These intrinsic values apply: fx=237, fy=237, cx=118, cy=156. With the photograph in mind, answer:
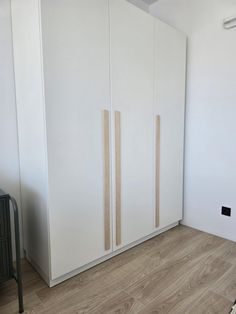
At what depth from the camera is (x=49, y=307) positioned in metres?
1.53

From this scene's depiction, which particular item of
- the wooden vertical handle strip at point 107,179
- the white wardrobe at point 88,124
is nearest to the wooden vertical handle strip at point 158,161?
the white wardrobe at point 88,124

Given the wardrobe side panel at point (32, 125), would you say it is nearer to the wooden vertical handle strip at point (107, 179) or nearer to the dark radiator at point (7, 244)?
the dark radiator at point (7, 244)

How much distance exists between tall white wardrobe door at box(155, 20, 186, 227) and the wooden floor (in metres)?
0.51

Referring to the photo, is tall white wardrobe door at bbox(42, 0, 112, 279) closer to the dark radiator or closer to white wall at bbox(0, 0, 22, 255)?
the dark radiator

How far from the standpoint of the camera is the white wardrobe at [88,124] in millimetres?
1587

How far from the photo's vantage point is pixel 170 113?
8.04ft

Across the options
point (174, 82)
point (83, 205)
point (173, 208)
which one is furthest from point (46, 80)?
point (173, 208)

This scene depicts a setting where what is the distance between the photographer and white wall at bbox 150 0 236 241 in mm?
2303

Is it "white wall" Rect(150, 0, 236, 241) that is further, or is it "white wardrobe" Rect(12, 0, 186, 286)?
"white wall" Rect(150, 0, 236, 241)

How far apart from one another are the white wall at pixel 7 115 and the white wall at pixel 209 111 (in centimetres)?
174

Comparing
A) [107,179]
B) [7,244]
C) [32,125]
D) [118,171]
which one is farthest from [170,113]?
[7,244]

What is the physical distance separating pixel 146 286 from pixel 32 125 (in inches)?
56.7

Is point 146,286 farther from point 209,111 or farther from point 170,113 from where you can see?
point 209,111

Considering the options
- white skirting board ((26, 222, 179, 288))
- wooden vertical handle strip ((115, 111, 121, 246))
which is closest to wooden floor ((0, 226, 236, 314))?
white skirting board ((26, 222, 179, 288))
